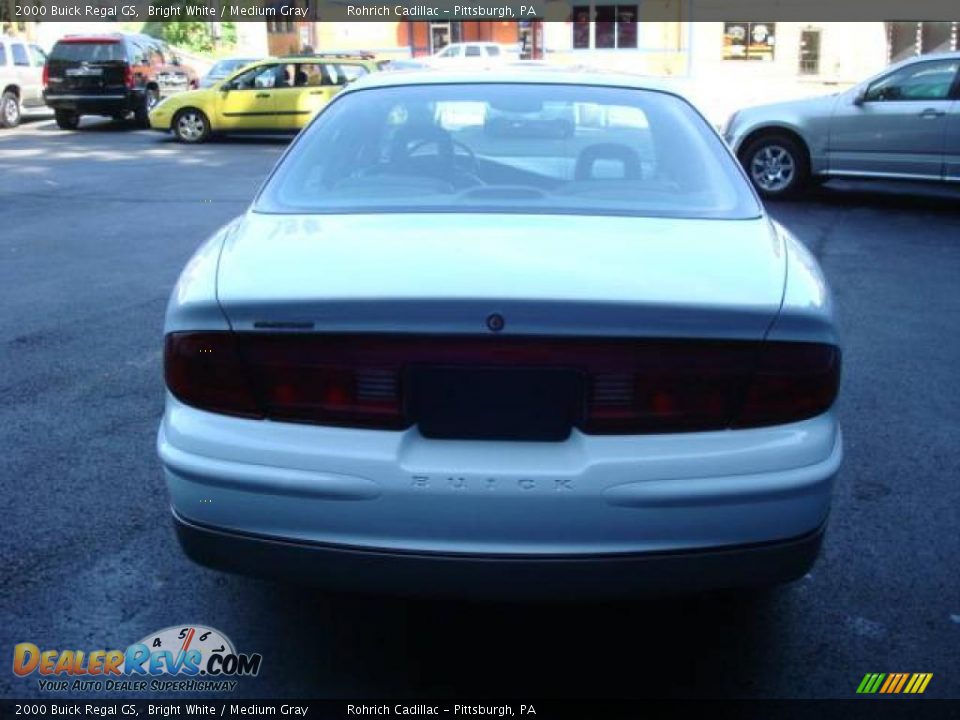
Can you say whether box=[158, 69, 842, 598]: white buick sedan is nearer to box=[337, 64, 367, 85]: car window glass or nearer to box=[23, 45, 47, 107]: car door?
box=[337, 64, 367, 85]: car window glass

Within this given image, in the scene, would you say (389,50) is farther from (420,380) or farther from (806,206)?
(420,380)

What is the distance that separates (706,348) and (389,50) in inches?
1754

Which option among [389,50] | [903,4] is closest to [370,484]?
[903,4]

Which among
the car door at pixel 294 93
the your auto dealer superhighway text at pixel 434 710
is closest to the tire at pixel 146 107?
the car door at pixel 294 93

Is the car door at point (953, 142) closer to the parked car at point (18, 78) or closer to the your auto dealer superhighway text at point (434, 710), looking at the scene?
the your auto dealer superhighway text at point (434, 710)

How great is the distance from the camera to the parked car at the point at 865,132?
11008mm

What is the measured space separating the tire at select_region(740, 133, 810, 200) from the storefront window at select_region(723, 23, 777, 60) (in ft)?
88.3

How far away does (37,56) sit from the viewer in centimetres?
2261

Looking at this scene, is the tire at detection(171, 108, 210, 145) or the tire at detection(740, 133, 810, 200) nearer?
the tire at detection(740, 133, 810, 200)

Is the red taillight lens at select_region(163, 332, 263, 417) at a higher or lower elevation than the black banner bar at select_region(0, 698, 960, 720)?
higher

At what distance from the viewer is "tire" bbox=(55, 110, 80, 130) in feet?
69.5

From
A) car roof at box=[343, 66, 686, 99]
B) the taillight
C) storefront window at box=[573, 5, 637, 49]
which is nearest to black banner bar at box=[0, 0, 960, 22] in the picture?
storefront window at box=[573, 5, 637, 49]

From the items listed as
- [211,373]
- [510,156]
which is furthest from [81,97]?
[211,373]

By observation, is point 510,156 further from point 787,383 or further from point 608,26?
point 608,26
